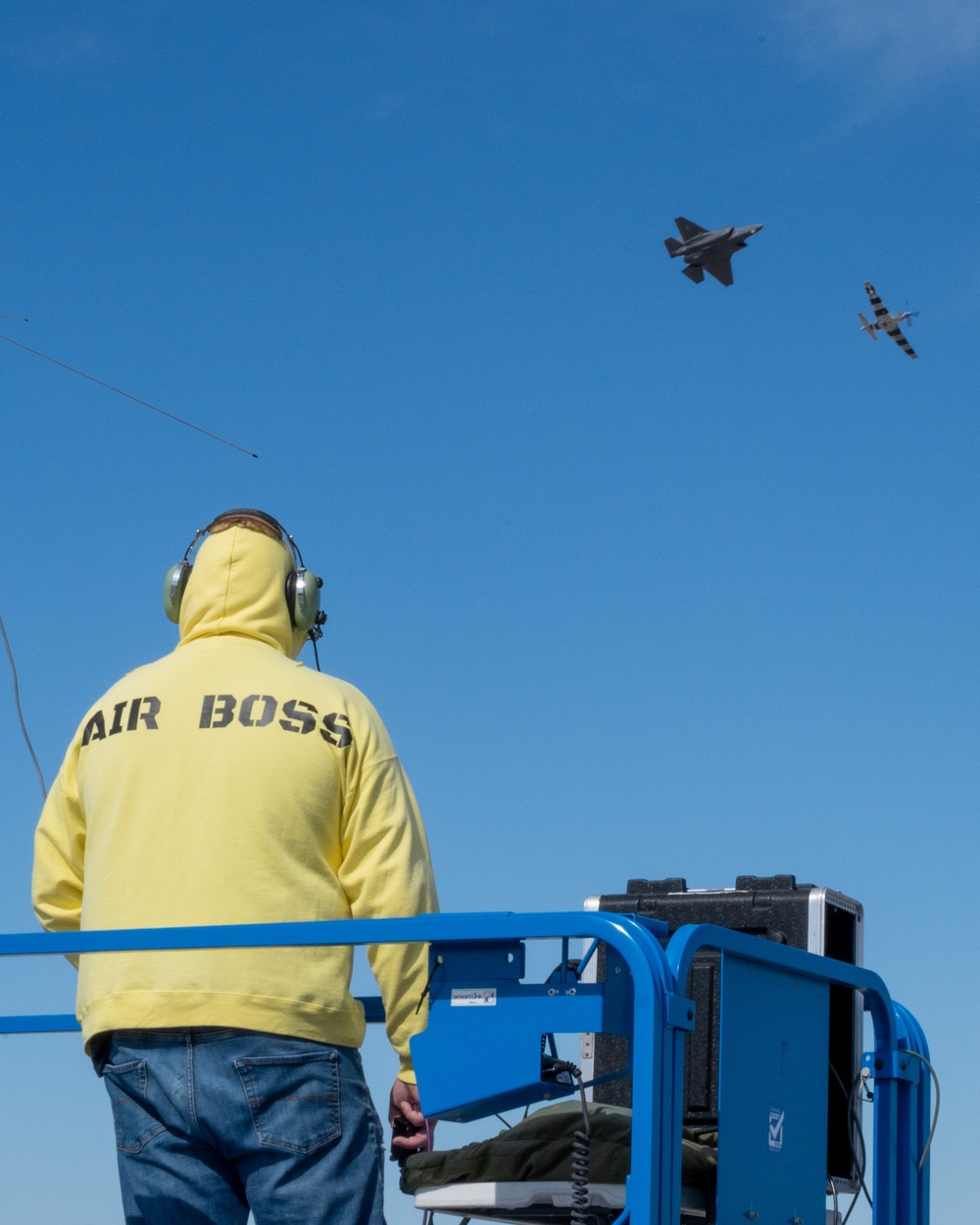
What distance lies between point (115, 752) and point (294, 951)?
0.57 metres

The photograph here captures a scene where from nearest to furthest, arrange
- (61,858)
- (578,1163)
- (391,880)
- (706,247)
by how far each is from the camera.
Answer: (578,1163)
(391,880)
(61,858)
(706,247)

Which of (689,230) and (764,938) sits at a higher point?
(689,230)

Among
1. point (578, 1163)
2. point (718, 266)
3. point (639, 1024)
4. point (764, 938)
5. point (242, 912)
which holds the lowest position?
point (578, 1163)

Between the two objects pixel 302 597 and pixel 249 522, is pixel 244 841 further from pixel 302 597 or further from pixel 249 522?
pixel 249 522

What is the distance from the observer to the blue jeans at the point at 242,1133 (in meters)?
2.96

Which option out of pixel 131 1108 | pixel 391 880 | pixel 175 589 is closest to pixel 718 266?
pixel 175 589

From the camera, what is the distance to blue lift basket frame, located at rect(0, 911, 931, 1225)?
2656 millimetres

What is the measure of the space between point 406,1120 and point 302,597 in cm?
117

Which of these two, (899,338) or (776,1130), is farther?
(899,338)

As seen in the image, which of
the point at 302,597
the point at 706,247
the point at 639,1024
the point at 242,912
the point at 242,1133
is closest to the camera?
the point at 639,1024

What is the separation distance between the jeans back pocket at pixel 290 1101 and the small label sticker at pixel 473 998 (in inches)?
13.9

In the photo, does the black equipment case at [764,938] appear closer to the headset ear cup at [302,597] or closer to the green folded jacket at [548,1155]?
the green folded jacket at [548,1155]

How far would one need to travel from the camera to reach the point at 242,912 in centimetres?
→ 309

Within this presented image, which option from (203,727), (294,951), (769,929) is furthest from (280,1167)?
(769,929)
